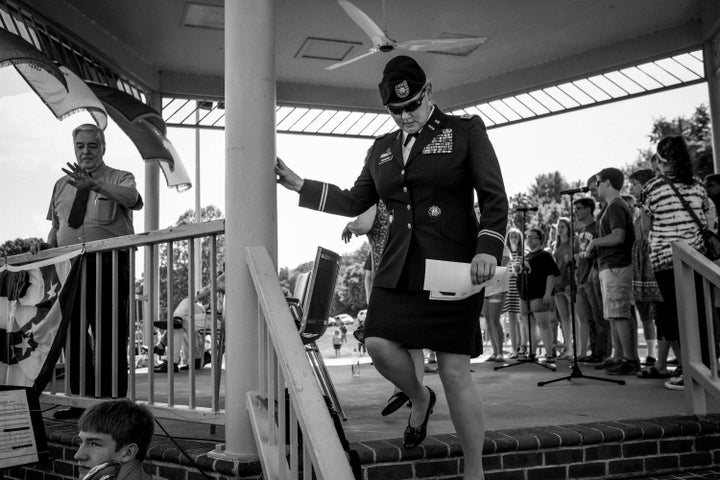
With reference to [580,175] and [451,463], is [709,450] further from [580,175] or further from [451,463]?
[580,175]

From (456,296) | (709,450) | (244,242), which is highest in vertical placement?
(244,242)

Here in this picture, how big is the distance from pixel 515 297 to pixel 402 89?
5.91 meters

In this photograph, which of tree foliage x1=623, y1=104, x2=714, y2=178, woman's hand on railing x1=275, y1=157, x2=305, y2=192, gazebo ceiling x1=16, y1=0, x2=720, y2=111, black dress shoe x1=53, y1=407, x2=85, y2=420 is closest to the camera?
woman's hand on railing x1=275, y1=157, x2=305, y2=192

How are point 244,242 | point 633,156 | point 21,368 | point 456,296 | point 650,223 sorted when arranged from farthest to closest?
point 633,156
point 650,223
point 21,368
point 244,242
point 456,296

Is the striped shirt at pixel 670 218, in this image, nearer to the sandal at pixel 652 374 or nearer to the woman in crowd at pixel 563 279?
the sandal at pixel 652 374

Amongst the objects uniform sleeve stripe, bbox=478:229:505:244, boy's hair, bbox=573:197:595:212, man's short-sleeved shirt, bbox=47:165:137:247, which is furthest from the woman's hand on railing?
boy's hair, bbox=573:197:595:212

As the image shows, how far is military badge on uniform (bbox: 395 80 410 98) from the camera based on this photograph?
247 cm

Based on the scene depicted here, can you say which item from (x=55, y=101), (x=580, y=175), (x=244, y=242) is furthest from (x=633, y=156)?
(x=244, y=242)

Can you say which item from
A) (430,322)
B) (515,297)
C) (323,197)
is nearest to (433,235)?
(430,322)

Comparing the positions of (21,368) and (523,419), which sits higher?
(21,368)

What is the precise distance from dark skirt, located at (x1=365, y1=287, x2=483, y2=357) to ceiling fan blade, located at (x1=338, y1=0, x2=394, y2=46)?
4726 mm

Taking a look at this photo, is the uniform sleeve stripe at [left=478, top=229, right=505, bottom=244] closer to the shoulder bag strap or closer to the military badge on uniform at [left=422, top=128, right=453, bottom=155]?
the military badge on uniform at [left=422, top=128, right=453, bottom=155]

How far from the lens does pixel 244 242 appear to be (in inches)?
108

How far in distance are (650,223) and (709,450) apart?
2.02m
